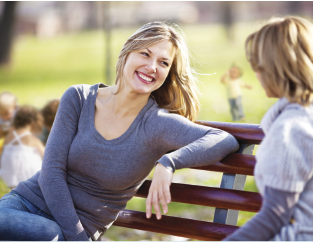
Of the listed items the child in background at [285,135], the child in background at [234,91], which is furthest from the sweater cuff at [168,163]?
the child in background at [234,91]

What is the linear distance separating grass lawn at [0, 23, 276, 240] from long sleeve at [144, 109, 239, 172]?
0.65 metres

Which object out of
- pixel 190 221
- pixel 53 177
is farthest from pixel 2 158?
pixel 190 221

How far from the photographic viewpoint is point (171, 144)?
209cm

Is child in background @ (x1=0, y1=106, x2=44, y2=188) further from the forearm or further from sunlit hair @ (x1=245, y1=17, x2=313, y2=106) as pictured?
sunlit hair @ (x1=245, y1=17, x2=313, y2=106)

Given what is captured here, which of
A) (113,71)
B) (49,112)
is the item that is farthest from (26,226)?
(113,71)

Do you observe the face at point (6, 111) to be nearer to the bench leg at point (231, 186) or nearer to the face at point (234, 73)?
the face at point (234, 73)

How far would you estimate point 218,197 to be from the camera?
6.98 feet

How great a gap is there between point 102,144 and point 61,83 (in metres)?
10.1

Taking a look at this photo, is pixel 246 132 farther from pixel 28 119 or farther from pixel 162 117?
pixel 28 119

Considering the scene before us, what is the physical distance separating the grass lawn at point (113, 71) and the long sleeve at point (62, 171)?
3.01ft

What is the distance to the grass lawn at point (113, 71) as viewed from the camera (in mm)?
4882

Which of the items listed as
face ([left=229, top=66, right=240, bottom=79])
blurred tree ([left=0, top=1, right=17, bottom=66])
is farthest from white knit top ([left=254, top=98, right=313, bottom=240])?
blurred tree ([left=0, top=1, right=17, bottom=66])

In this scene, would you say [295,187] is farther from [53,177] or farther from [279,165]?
[53,177]

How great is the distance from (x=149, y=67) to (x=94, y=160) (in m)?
0.60
